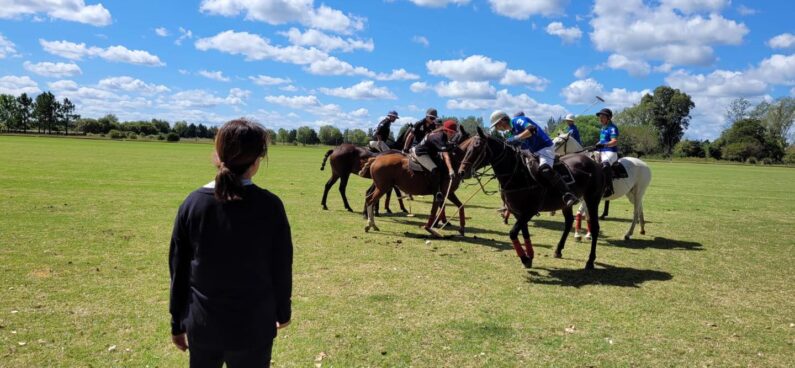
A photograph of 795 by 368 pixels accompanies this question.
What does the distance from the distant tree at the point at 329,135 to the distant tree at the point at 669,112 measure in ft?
242

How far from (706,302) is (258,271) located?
725cm

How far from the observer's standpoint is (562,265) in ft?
31.2

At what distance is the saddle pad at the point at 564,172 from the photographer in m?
9.44

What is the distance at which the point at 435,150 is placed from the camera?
11.6 m

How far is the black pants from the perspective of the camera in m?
2.94

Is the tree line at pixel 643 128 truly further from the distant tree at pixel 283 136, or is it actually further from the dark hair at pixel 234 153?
the dark hair at pixel 234 153

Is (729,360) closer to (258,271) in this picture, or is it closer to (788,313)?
(788,313)

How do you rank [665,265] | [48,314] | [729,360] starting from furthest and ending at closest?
[665,265] → [48,314] → [729,360]

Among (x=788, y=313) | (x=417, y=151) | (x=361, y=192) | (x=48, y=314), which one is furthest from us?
(x=361, y=192)

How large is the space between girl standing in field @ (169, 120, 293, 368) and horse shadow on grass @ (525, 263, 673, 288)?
20.3 feet

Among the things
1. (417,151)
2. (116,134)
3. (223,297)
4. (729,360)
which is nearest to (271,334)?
(223,297)

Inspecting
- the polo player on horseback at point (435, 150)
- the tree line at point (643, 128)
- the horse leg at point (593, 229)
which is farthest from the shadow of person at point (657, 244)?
the tree line at point (643, 128)

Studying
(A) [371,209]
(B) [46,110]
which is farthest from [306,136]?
(A) [371,209]

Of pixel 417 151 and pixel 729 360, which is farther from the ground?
pixel 417 151
